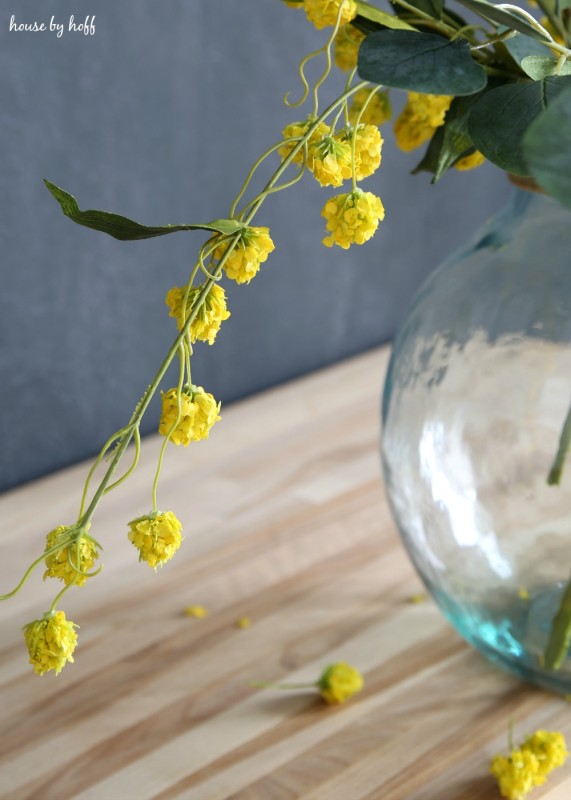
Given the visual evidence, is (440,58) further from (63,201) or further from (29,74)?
(29,74)

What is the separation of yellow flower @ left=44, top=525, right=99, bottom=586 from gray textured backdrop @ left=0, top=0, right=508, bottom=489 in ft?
2.08

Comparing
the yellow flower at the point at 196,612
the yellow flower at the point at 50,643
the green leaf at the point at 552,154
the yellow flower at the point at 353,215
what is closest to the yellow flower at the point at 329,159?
the yellow flower at the point at 353,215

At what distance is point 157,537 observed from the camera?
1.45ft

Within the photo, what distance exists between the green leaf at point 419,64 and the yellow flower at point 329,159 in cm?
3

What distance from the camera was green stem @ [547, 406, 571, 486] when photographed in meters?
0.61

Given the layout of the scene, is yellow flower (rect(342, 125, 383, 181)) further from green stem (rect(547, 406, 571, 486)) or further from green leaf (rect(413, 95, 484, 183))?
green stem (rect(547, 406, 571, 486))

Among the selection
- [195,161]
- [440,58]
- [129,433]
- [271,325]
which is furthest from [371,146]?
[271,325]

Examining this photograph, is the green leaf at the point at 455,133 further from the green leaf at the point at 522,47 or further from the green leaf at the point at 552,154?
the green leaf at the point at 552,154

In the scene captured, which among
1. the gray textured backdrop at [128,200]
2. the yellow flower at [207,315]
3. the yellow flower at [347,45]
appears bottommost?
the yellow flower at [207,315]

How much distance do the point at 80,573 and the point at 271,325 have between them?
0.88 m

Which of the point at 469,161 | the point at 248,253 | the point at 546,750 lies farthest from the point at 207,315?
the point at 546,750

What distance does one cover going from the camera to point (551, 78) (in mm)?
485

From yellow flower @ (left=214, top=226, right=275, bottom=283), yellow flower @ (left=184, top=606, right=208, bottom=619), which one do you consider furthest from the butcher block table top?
yellow flower @ (left=214, top=226, right=275, bottom=283)

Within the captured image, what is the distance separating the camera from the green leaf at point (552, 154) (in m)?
0.35
